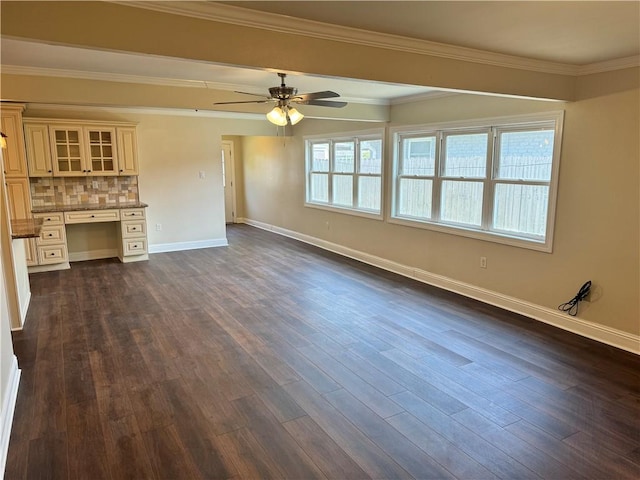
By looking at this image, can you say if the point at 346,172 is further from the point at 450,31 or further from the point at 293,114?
the point at 450,31

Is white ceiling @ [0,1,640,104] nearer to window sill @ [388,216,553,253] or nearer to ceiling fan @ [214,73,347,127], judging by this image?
ceiling fan @ [214,73,347,127]

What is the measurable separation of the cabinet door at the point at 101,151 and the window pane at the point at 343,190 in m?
3.52

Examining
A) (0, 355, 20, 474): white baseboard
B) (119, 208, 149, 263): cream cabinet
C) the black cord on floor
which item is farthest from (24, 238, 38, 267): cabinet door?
the black cord on floor

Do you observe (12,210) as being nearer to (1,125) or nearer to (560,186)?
(1,125)

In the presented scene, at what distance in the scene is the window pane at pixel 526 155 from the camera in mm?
4090

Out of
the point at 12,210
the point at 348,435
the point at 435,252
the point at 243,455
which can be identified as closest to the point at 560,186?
the point at 435,252

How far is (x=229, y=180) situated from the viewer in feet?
33.9

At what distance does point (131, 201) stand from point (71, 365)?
13.8 feet

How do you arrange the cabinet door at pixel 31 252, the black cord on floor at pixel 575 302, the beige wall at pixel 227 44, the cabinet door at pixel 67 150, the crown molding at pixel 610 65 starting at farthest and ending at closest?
1. the cabinet door at pixel 67 150
2. the cabinet door at pixel 31 252
3. the black cord on floor at pixel 575 302
4. the crown molding at pixel 610 65
5. the beige wall at pixel 227 44

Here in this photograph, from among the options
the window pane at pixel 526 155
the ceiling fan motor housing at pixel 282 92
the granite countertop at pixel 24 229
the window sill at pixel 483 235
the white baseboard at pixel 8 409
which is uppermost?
the ceiling fan motor housing at pixel 282 92

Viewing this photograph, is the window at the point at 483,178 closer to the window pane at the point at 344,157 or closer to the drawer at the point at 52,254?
the window pane at the point at 344,157

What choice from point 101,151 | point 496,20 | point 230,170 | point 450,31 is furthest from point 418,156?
point 230,170

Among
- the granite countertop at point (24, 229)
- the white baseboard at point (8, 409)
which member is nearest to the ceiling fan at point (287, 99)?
the granite countertop at point (24, 229)

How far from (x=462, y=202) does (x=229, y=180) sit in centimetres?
664
